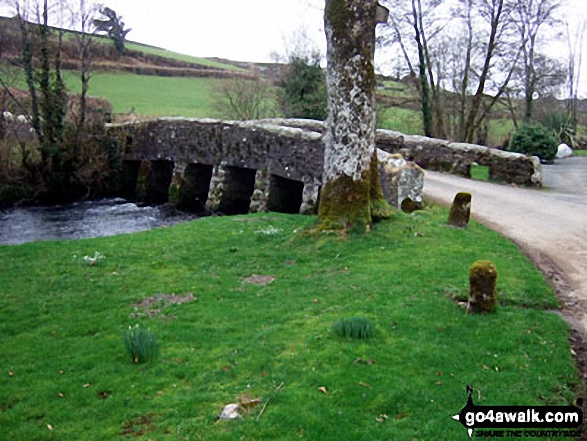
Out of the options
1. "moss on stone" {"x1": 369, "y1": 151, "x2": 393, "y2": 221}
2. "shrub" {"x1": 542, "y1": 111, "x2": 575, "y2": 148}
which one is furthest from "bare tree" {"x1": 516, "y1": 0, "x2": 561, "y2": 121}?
"moss on stone" {"x1": 369, "y1": 151, "x2": 393, "y2": 221}

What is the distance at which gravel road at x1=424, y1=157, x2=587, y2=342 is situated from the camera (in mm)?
8188

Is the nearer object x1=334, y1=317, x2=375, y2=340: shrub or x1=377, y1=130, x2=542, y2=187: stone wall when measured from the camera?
x1=334, y1=317, x2=375, y2=340: shrub

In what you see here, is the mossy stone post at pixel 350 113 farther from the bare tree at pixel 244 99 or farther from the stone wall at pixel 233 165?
the bare tree at pixel 244 99

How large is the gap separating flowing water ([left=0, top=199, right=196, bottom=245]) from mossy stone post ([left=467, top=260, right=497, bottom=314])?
12.3 meters

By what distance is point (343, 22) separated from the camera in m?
10.6

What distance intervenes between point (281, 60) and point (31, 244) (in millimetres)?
23177

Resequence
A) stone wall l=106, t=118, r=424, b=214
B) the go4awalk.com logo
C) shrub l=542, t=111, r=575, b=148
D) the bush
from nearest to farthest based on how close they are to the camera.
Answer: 1. the go4awalk.com logo
2. stone wall l=106, t=118, r=424, b=214
3. the bush
4. shrub l=542, t=111, r=575, b=148

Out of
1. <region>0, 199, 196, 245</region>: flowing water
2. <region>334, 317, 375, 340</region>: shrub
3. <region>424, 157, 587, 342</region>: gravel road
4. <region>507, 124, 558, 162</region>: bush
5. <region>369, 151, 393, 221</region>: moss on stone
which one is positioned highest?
<region>507, 124, 558, 162</region>: bush

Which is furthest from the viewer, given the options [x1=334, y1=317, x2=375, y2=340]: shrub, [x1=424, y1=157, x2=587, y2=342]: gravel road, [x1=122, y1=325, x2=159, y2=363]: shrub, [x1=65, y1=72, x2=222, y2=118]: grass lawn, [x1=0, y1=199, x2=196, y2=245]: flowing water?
[x1=65, y1=72, x2=222, y2=118]: grass lawn

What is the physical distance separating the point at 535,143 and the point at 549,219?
1321 cm

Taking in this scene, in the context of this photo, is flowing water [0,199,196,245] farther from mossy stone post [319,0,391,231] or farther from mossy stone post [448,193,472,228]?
mossy stone post [448,193,472,228]

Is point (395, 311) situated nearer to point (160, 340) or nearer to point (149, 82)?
point (160, 340)

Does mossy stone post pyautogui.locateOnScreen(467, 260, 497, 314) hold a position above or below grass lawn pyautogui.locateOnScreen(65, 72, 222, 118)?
below

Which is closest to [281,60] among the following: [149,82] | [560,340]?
[149,82]
